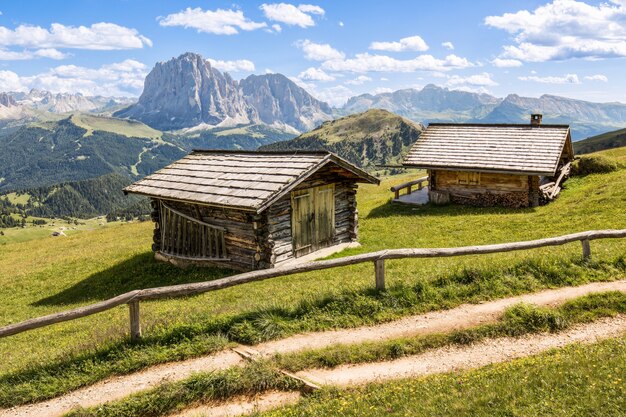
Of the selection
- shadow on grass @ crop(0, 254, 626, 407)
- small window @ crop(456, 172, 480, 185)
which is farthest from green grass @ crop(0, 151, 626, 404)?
small window @ crop(456, 172, 480, 185)

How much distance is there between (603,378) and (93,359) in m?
9.51

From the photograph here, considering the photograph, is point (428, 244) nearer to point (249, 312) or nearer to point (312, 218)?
point (312, 218)

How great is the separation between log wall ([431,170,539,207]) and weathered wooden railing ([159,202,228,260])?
1901 centimetres

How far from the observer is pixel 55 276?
23.8 m

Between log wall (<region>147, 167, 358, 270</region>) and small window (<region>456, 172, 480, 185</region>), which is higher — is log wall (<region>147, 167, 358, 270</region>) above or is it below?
below

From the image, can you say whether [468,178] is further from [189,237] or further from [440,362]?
[440,362]

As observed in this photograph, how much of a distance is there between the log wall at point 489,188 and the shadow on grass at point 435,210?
2.66 feet

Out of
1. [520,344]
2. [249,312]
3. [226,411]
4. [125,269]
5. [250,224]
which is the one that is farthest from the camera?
[125,269]

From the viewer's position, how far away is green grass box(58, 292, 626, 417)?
25.3ft

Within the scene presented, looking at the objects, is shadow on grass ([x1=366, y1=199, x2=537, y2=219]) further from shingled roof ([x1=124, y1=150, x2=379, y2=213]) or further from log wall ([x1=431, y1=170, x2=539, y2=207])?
shingled roof ([x1=124, y1=150, x2=379, y2=213])

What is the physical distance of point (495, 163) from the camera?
96.3 ft

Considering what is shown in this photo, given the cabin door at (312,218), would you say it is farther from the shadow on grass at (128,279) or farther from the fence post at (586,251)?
the fence post at (586,251)

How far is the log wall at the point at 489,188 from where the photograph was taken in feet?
93.2

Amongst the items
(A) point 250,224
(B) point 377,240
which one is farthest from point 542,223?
(A) point 250,224
